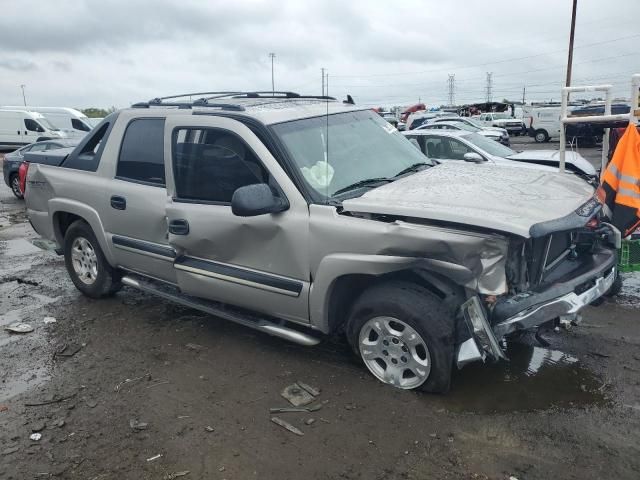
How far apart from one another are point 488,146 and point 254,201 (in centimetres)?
751

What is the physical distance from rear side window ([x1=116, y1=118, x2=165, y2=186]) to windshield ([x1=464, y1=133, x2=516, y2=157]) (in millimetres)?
6705

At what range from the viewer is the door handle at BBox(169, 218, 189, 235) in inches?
167

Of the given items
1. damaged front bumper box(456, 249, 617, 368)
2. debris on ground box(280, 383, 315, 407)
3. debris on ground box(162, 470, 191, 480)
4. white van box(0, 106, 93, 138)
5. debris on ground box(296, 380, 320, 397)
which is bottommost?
debris on ground box(162, 470, 191, 480)

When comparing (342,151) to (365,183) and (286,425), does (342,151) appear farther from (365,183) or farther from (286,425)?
(286,425)

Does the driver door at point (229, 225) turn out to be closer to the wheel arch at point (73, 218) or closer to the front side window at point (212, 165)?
the front side window at point (212, 165)

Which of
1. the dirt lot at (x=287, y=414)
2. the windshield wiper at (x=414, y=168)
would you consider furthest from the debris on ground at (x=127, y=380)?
the windshield wiper at (x=414, y=168)

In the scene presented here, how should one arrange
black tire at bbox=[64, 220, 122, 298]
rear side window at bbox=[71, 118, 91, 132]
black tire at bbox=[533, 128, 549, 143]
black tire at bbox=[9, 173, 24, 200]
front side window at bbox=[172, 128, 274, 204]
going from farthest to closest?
black tire at bbox=[533, 128, 549, 143] < rear side window at bbox=[71, 118, 91, 132] < black tire at bbox=[9, 173, 24, 200] < black tire at bbox=[64, 220, 122, 298] < front side window at bbox=[172, 128, 274, 204]

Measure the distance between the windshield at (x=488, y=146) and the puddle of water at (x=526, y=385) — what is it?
20.8 ft

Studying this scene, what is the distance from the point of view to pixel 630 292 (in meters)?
5.43

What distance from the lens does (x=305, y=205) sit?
3648 millimetres

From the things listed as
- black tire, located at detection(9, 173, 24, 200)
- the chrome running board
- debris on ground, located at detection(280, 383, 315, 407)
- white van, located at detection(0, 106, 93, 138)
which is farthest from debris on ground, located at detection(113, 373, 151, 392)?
white van, located at detection(0, 106, 93, 138)

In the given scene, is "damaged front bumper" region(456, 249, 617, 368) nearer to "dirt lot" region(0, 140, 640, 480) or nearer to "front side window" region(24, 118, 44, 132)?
"dirt lot" region(0, 140, 640, 480)

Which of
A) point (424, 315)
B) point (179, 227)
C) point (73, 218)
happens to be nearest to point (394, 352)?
point (424, 315)

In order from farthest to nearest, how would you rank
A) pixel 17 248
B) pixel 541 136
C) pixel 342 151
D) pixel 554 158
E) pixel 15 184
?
1. pixel 541 136
2. pixel 15 184
3. pixel 554 158
4. pixel 17 248
5. pixel 342 151
